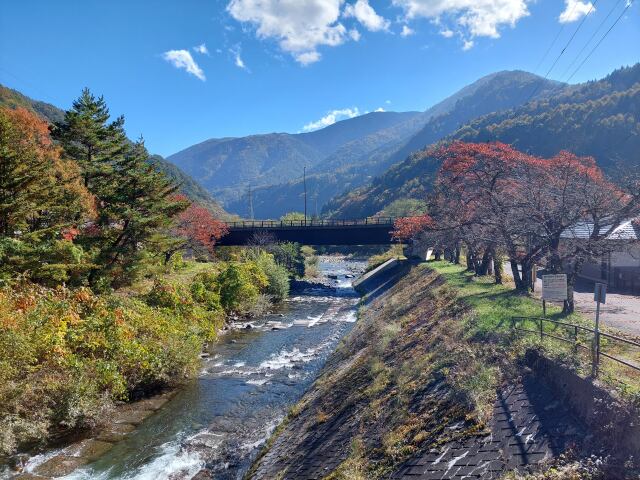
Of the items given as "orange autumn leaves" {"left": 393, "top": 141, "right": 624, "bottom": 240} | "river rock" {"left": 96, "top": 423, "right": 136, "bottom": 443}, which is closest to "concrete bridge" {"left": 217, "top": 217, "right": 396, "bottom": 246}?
"orange autumn leaves" {"left": 393, "top": 141, "right": 624, "bottom": 240}

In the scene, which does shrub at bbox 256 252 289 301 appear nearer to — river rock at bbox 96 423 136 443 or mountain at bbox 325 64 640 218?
river rock at bbox 96 423 136 443

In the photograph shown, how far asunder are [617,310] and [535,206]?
5.81 meters

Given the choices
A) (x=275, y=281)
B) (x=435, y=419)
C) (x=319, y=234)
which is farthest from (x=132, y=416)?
(x=319, y=234)

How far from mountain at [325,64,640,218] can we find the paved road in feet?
154

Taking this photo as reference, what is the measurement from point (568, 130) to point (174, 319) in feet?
387

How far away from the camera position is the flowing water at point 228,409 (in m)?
12.1

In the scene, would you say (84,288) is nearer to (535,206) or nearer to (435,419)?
(435,419)

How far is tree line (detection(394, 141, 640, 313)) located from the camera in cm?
1698

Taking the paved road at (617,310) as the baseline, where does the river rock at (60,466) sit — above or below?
below

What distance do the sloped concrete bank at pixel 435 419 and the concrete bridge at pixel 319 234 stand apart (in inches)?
1440

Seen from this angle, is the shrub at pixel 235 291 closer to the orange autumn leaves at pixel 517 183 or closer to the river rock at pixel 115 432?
the orange autumn leaves at pixel 517 183

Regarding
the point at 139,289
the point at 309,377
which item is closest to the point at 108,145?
the point at 139,289

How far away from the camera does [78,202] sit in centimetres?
2236

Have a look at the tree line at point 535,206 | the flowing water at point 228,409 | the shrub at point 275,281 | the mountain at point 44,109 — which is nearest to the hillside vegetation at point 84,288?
the flowing water at point 228,409
